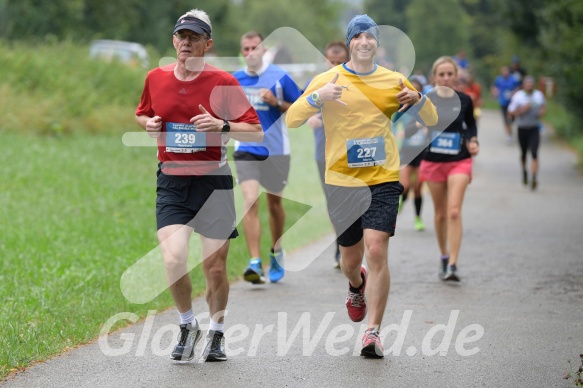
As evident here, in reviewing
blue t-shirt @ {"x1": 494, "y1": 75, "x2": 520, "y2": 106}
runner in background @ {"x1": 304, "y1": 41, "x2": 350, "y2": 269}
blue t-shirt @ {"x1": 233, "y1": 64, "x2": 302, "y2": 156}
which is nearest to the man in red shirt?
blue t-shirt @ {"x1": 233, "y1": 64, "x2": 302, "y2": 156}

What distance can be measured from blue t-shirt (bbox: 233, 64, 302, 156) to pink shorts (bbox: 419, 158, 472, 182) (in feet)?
4.98

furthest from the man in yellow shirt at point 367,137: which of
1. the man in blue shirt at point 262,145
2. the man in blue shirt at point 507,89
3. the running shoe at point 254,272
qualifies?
the man in blue shirt at point 507,89

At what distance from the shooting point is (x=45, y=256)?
10914 millimetres

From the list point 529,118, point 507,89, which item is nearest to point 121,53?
point 507,89

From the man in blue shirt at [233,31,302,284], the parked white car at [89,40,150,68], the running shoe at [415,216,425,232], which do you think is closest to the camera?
the man in blue shirt at [233,31,302,284]

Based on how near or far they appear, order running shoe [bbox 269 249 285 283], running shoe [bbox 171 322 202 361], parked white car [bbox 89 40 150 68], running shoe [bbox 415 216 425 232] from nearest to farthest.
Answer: running shoe [bbox 171 322 202 361] → running shoe [bbox 269 249 285 283] → running shoe [bbox 415 216 425 232] → parked white car [bbox 89 40 150 68]

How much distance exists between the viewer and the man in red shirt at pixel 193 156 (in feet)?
22.5

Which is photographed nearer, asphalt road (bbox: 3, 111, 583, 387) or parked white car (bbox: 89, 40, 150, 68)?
asphalt road (bbox: 3, 111, 583, 387)

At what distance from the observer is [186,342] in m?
7.09

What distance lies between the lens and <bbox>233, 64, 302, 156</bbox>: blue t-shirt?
411 inches

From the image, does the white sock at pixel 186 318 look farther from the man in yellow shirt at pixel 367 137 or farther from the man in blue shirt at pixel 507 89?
the man in blue shirt at pixel 507 89

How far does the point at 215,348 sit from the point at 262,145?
3.83 meters

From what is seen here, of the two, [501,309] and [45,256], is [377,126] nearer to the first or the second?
[501,309]

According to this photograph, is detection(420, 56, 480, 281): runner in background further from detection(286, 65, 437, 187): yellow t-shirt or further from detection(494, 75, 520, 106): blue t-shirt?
detection(494, 75, 520, 106): blue t-shirt
